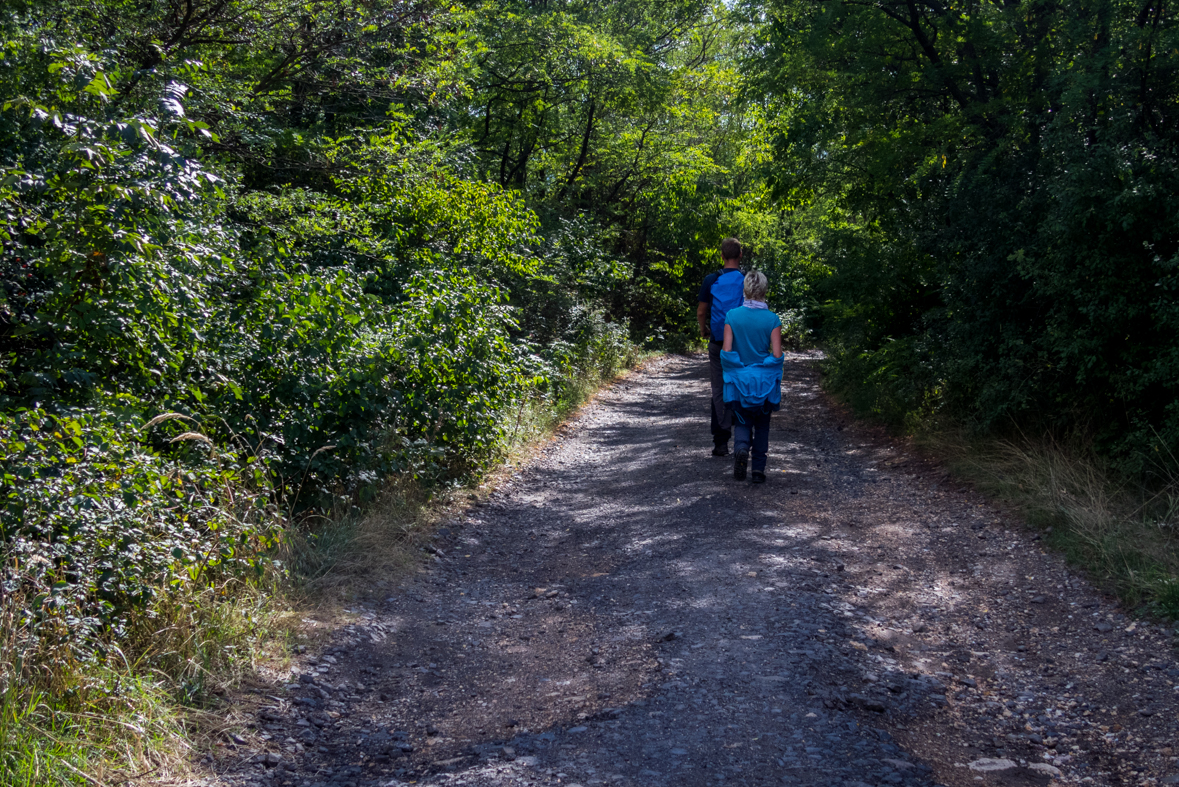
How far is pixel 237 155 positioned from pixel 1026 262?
7.99m

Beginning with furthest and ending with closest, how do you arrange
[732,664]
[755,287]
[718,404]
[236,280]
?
[718,404] < [755,287] < [236,280] < [732,664]

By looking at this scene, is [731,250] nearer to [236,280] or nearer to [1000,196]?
[1000,196]

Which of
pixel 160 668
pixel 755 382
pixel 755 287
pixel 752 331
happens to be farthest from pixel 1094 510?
pixel 160 668

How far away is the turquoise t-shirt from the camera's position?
768 cm

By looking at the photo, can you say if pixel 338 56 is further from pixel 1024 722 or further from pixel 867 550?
pixel 1024 722

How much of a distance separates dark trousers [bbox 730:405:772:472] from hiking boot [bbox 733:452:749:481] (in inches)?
1.9

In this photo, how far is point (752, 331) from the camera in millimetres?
7688

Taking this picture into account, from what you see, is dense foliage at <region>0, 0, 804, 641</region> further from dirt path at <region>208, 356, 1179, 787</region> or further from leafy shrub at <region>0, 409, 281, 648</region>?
dirt path at <region>208, 356, 1179, 787</region>

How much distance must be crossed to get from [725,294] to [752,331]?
983 mm

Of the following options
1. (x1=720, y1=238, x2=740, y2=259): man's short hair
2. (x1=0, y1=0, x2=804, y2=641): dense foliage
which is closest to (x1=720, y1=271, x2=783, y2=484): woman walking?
(x1=720, y1=238, x2=740, y2=259): man's short hair

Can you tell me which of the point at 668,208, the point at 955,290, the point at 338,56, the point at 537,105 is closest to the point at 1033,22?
the point at 955,290

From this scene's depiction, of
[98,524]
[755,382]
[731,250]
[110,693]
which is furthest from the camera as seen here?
[731,250]

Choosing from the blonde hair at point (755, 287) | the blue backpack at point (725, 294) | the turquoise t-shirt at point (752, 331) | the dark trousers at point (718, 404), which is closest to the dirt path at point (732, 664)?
the turquoise t-shirt at point (752, 331)

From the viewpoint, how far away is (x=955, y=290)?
920 centimetres
